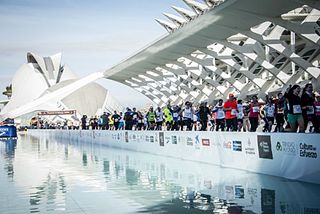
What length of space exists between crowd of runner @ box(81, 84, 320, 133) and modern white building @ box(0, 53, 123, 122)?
67.4 m

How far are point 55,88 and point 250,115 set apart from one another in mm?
81379

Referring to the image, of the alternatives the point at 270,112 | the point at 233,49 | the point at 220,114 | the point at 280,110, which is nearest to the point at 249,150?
the point at 280,110

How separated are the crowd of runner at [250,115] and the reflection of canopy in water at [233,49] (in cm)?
573

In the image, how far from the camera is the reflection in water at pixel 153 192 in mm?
7695

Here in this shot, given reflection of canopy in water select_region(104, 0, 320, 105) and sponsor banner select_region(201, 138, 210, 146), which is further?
reflection of canopy in water select_region(104, 0, 320, 105)

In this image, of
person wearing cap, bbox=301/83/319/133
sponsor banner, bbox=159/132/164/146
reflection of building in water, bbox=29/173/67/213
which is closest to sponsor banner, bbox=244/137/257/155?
person wearing cap, bbox=301/83/319/133

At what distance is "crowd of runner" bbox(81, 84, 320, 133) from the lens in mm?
13219

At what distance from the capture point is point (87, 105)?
9975 cm

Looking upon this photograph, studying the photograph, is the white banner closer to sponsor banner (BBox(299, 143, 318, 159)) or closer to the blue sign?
sponsor banner (BBox(299, 143, 318, 159))

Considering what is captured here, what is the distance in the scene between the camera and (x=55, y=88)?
96250 mm

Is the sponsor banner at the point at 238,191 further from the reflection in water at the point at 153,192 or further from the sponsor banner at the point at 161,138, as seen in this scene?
the sponsor banner at the point at 161,138

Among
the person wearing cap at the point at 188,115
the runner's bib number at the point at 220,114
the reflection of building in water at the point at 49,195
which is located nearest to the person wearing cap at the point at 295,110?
the reflection of building in water at the point at 49,195

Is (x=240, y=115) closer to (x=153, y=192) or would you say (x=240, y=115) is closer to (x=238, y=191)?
(x=238, y=191)

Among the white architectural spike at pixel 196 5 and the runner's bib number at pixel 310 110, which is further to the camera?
the white architectural spike at pixel 196 5
